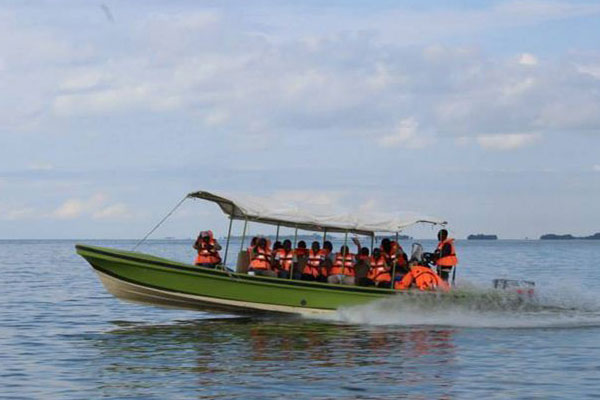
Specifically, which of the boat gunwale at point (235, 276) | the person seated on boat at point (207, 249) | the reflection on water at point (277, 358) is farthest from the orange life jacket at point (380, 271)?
the person seated on boat at point (207, 249)

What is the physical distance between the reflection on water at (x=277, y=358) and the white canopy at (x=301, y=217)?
2.24m

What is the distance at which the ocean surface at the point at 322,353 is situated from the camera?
1391cm

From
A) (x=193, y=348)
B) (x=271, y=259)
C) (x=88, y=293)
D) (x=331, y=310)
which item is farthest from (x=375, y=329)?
(x=88, y=293)

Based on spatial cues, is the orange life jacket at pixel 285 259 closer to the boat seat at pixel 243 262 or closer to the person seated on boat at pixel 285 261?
the person seated on boat at pixel 285 261

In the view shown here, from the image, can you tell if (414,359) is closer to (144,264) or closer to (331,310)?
(331,310)

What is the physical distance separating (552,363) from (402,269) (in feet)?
16.4

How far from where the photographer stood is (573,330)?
67.4 feet

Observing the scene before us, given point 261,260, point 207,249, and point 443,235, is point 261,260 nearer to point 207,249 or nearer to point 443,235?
point 207,249

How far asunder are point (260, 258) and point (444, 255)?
4.10 metres

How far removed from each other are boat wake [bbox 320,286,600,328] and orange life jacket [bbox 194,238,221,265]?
9.55ft

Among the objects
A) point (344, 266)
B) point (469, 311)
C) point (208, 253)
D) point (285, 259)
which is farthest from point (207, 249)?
point (469, 311)

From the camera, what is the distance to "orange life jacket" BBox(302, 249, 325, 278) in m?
20.5

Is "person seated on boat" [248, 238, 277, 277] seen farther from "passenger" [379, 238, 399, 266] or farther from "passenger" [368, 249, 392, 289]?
"passenger" [379, 238, 399, 266]

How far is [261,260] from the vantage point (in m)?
20.2
